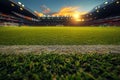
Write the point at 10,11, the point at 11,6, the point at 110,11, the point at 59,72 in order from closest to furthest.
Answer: the point at 59,72 → the point at 11,6 → the point at 110,11 → the point at 10,11

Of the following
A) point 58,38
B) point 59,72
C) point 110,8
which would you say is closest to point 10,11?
point 110,8

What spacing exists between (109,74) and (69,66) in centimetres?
101

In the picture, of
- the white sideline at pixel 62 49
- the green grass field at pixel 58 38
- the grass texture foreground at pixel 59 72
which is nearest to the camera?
the grass texture foreground at pixel 59 72

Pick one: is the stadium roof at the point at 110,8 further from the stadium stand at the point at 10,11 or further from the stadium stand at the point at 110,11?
the stadium stand at the point at 10,11

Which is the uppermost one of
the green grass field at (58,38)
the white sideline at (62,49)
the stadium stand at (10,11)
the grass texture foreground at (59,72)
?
the stadium stand at (10,11)

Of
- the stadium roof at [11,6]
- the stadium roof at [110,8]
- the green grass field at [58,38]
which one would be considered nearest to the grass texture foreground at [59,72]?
the green grass field at [58,38]

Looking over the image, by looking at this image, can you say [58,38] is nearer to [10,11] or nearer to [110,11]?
[110,11]

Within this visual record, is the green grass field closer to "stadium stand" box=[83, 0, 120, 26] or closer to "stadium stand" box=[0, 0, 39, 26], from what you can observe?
"stadium stand" box=[0, 0, 39, 26]

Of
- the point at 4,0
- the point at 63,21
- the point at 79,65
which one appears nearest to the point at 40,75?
the point at 79,65

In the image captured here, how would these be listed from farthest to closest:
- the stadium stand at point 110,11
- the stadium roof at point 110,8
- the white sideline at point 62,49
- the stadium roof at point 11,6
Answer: the stadium stand at point 110,11 → the stadium roof at point 110,8 → the stadium roof at point 11,6 → the white sideline at point 62,49

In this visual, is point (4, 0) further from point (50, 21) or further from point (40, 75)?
point (50, 21)

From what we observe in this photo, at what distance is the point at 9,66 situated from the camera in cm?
360

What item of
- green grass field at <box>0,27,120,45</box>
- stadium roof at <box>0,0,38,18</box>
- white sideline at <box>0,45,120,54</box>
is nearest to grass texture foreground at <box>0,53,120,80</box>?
white sideline at <box>0,45,120,54</box>

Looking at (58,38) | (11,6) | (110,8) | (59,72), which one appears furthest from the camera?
(110,8)
